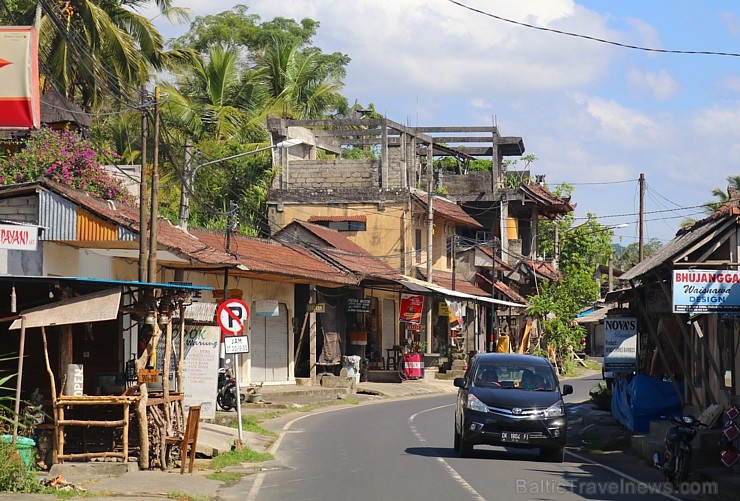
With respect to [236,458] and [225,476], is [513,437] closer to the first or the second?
[236,458]

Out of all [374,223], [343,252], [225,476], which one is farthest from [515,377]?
[374,223]

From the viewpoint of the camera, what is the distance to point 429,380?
1890 inches

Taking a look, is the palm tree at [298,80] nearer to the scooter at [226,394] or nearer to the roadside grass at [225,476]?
the scooter at [226,394]

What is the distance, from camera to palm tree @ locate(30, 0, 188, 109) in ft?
118

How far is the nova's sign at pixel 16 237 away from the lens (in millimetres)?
18656

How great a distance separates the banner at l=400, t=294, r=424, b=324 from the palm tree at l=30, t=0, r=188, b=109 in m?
14.4

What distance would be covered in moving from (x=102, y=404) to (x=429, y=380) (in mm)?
Result: 31841

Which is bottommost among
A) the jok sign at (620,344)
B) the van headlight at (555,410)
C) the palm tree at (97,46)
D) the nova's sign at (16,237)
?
the van headlight at (555,410)

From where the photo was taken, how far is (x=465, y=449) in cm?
1927

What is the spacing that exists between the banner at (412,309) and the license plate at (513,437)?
89.8ft

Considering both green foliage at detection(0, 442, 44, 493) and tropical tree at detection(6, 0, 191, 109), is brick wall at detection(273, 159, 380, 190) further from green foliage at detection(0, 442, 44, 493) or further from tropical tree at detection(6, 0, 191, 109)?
green foliage at detection(0, 442, 44, 493)

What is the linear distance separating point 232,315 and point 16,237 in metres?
4.44

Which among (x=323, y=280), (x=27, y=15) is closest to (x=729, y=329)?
(x=323, y=280)

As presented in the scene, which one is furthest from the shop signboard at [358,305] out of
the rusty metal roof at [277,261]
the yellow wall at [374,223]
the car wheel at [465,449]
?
the car wheel at [465,449]
